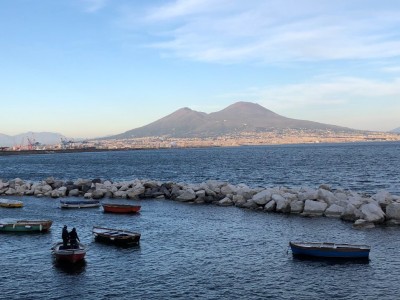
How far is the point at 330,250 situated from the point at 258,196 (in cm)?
1837

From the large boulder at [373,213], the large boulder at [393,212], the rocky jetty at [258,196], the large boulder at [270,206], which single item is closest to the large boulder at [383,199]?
the rocky jetty at [258,196]

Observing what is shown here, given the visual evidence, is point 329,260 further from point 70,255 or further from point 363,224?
point 70,255

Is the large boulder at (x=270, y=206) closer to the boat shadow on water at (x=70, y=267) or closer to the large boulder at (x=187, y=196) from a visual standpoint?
the large boulder at (x=187, y=196)

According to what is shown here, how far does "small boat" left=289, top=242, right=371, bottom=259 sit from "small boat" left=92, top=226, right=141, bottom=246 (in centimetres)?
1118

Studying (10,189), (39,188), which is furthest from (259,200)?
(10,189)

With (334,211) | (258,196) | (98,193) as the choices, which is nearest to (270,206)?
(258,196)

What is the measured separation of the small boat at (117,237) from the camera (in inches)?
1264

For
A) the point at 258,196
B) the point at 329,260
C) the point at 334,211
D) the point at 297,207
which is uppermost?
the point at 258,196

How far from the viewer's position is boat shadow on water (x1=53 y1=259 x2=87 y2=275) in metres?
26.6

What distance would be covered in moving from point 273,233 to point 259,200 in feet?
Result: 35.6

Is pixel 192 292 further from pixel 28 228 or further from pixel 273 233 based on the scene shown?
pixel 28 228

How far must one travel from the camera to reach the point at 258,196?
46.3 m

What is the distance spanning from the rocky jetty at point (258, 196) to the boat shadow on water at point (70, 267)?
2174 cm

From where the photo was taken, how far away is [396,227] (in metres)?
35.8
